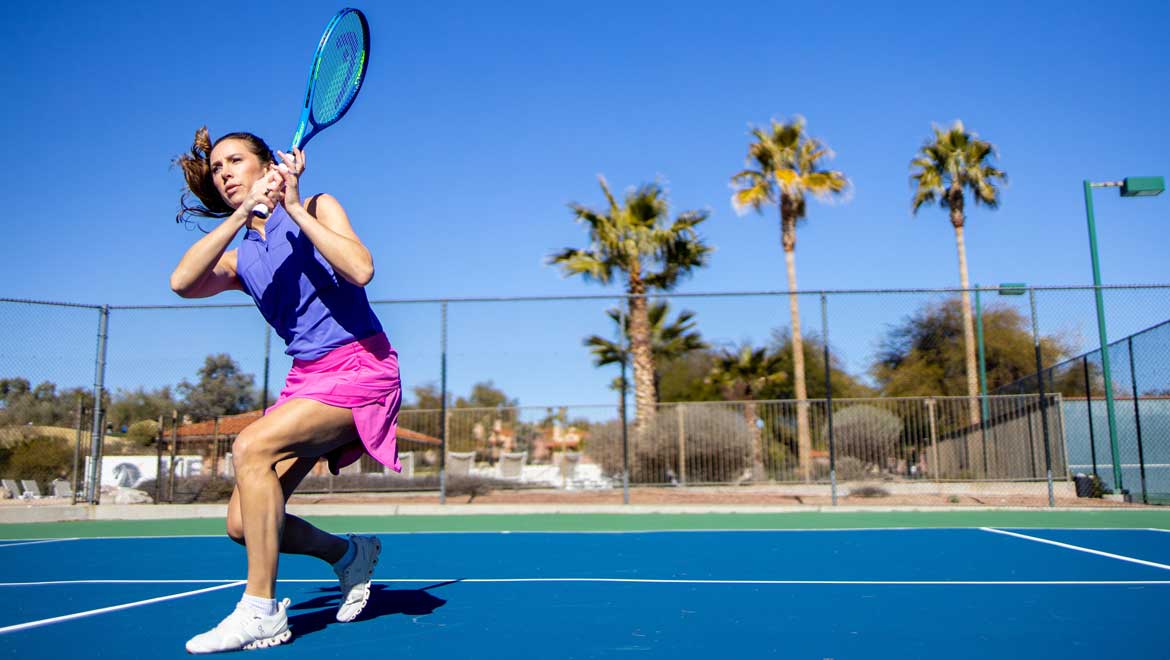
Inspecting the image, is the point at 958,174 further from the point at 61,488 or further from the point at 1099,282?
the point at 61,488

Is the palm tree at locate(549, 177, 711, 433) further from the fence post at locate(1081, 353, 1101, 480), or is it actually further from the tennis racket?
the tennis racket

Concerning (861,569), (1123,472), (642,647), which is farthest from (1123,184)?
(642,647)

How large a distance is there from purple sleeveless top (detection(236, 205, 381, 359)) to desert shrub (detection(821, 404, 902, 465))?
38.2 feet

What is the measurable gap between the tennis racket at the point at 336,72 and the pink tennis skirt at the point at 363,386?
921 millimetres

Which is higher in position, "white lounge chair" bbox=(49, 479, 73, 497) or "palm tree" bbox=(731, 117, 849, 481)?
"palm tree" bbox=(731, 117, 849, 481)

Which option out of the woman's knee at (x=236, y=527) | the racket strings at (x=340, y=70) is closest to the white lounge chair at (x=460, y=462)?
the racket strings at (x=340, y=70)

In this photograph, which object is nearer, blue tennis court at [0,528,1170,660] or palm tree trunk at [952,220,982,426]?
blue tennis court at [0,528,1170,660]

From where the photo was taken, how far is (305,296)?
3.15 meters

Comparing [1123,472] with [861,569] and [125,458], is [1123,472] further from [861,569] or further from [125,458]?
[125,458]

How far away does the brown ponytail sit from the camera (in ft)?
10.7

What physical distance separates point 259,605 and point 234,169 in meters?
1.49

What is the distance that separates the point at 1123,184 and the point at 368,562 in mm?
12813

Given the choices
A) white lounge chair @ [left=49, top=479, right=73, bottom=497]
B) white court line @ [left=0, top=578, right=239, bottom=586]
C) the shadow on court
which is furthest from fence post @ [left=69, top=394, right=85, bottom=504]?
the shadow on court

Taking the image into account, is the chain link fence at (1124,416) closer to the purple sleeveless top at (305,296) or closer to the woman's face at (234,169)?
the purple sleeveless top at (305,296)
